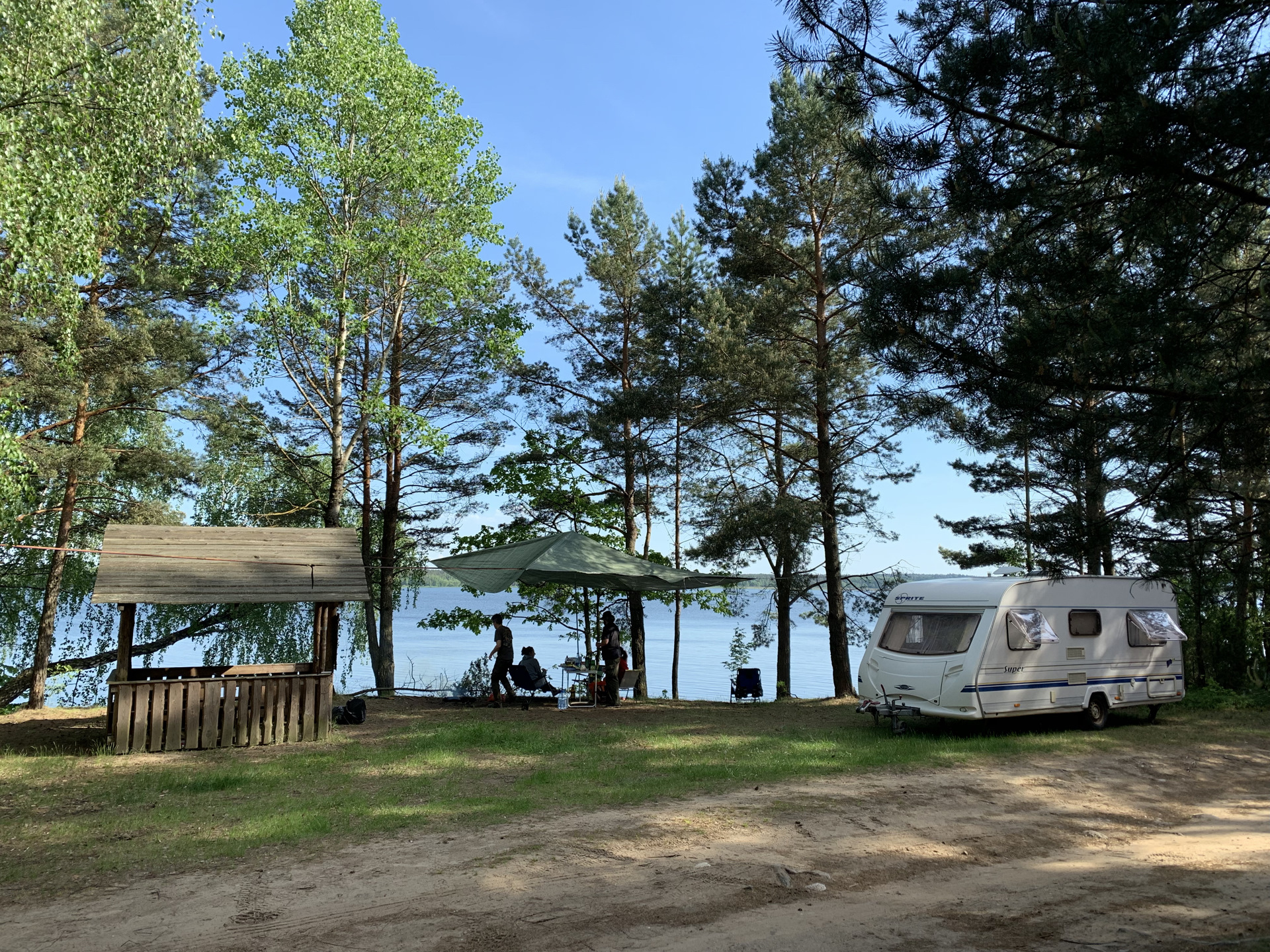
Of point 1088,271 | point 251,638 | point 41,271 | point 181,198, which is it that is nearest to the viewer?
point 1088,271

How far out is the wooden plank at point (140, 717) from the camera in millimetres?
10414

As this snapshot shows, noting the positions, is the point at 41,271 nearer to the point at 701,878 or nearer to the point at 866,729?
the point at 701,878

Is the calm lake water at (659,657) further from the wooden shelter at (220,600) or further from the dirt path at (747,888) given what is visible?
the dirt path at (747,888)

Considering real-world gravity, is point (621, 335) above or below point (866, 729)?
above

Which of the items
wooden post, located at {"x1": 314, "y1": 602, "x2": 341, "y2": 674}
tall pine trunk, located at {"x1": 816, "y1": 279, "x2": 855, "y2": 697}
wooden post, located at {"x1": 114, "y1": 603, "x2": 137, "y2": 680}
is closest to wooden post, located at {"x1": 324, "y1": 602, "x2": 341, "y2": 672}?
wooden post, located at {"x1": 314, "y1": 602, "x2": 341, "y2": 674}

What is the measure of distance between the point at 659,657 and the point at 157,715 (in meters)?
51.7

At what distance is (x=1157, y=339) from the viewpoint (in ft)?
17.6

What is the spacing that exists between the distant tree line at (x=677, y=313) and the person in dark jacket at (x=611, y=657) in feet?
8.36

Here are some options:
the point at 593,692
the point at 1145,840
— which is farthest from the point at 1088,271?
the point at 593,692

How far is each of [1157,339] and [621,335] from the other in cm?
1719

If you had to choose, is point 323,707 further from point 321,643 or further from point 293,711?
point 321,643

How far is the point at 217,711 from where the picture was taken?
10.9 m

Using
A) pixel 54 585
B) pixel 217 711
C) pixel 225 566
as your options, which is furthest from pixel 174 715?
pixel 54 585

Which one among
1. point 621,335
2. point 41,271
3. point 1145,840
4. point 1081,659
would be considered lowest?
point 1145,840
